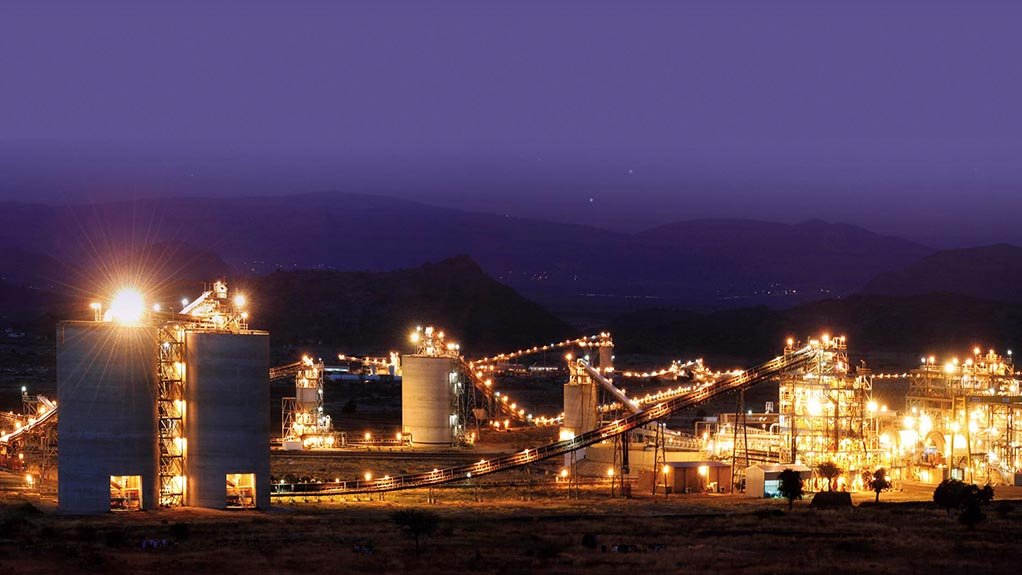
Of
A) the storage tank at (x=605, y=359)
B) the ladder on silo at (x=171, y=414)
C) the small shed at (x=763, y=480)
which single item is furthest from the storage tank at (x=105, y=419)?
the storage tank at (x=605, y=359)

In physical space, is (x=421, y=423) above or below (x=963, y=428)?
below

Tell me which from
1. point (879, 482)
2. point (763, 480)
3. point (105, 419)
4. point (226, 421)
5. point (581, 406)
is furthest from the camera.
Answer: point (581, 406)

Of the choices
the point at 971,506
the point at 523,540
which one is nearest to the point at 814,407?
the point at 971,506

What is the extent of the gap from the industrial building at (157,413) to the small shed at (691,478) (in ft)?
60.4

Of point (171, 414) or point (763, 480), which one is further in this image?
point (763, 480)

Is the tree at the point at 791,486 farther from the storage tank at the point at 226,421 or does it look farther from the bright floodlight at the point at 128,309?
the bright floodlight at the point at 128,309

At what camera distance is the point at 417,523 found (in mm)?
52344

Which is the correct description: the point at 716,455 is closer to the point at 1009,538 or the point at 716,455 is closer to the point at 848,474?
the point at 848,474

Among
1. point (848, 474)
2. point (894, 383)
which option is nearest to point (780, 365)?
point (848, 474)

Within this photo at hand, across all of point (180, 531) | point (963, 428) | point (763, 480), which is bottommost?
point (180, 531)

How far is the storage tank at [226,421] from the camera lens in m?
63.0

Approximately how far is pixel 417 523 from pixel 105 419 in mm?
15449

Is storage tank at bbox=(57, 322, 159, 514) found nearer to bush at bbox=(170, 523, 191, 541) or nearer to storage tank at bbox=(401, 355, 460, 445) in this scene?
bush at bbox=(170, 523, 191, 541)

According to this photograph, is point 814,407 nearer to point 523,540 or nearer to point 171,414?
point 523,540
